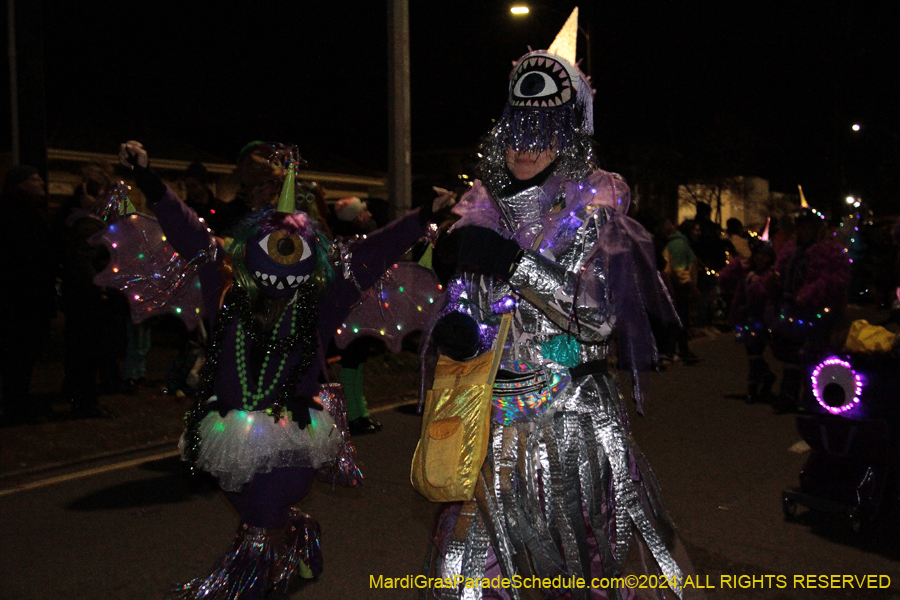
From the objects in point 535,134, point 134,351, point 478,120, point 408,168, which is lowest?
point 134,351

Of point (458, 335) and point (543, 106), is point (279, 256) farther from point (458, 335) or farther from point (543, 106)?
point (543, 106)

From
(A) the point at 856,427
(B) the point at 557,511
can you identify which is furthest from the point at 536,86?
(A) the point at 856,427

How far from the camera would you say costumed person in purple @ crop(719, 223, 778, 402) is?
859 cm

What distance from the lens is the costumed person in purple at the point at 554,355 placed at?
8.70ft

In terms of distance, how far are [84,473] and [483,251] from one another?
462 centimetres

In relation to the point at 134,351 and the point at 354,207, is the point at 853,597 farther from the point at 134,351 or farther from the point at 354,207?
the point at 134,351

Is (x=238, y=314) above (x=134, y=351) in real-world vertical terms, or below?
above

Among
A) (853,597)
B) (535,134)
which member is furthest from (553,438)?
(853,597)

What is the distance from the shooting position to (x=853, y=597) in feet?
13.3

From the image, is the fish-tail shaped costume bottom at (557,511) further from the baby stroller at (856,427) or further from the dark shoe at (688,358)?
the dark shoe at (688,358)

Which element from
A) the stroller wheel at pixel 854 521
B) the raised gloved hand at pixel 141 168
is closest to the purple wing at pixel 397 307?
the raised gloved hand at pixel 141 168

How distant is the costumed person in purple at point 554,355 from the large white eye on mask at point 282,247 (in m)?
0.81

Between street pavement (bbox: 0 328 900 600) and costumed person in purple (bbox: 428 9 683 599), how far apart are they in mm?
1551

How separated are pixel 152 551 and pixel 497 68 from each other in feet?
76.1
